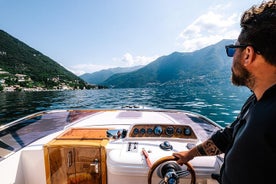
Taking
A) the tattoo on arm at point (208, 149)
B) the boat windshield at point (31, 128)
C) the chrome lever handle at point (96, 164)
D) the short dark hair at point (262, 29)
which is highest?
the short dark hair at point (262, 29)

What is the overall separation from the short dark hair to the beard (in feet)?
0.52

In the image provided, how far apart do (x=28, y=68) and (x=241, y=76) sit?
16366 cm

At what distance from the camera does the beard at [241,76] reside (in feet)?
4.35

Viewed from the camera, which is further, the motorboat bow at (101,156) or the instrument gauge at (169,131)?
the instrument gauge at (169,131)

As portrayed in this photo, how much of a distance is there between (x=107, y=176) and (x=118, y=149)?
1.90 feet

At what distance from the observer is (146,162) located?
2662mm

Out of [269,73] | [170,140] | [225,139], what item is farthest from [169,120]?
[269,73]

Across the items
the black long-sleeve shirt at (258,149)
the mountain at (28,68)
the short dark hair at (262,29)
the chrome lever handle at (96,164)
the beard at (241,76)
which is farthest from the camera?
the mountain at (28,68)

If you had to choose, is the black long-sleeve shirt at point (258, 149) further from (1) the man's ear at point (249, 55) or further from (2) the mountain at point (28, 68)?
(2) the mountain at point (28, 68)

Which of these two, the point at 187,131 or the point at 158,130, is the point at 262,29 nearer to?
the point at 187,131

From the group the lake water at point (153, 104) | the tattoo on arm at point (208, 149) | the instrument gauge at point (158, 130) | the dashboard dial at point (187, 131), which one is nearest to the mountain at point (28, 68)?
the lake water at point (153, 104)

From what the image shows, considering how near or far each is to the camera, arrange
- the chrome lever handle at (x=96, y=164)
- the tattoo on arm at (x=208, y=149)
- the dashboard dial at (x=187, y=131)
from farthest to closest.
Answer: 1. the dashboard dial at (x=187, y=131)
2. the chrome lever handle at (x=96, y=164)
3. the tattoo on arm at (x=208, y=149)

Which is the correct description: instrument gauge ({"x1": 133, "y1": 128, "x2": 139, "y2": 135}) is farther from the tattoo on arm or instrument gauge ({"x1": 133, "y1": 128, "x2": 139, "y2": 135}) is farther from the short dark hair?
→ the short dark hair

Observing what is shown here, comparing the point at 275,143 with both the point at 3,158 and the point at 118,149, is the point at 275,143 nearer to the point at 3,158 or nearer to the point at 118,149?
the point at 118,149
